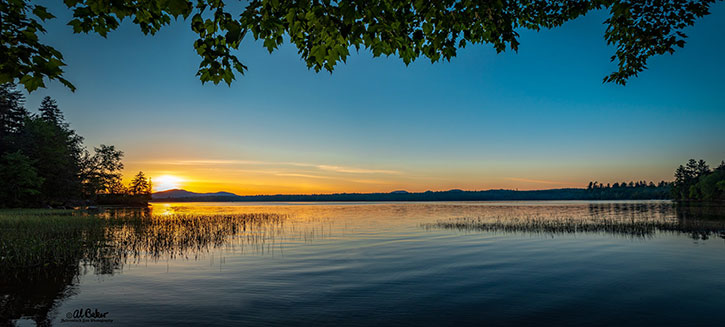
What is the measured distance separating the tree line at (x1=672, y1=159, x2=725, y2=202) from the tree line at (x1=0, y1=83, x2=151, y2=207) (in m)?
172

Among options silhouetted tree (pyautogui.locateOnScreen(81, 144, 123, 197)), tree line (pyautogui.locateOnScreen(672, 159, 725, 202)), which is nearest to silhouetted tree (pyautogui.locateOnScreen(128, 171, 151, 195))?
silhouetted tree (pyautogui.locateOnScreen(81, 144, 123, 197))

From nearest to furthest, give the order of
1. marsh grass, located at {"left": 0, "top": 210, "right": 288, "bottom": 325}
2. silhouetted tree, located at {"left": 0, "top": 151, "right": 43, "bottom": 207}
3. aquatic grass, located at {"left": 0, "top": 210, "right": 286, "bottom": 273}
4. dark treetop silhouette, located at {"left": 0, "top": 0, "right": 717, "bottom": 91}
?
dark treetop silhouette, located at {"left": 0, "top": 0, "right": 717, "bottom": 91} < marsh grass, located at {"left": 0, "top": 210, "right": 288, "bottom": 325} < aquatic grass, located at {"left": 0, "top": 210, "right": 286, "bottom": 273} < silhouetted tree, located at {"left": 0, "top": 151, "right": 43, "bottom": 207}

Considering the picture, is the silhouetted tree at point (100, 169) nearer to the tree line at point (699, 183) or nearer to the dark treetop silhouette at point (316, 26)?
the dark treetop silhouette at point (316, 26)

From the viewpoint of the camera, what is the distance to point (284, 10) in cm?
618

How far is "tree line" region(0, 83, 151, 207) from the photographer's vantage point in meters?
54.5

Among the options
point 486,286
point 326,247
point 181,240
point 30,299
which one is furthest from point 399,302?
point 181,240

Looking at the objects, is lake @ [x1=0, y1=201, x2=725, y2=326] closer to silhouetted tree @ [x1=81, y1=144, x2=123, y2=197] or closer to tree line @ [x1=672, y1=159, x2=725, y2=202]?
silhouetted tree @ [x1=81, y1=144, x2=123, y2=197]

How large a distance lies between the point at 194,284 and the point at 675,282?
18.8 metres

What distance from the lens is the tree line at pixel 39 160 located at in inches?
2146

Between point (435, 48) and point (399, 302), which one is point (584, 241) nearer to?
point (399, 302)

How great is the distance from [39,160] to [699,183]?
606 feet

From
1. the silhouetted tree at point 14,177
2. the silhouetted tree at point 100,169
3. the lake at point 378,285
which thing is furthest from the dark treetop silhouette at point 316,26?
the silhouetted tree at point 100,169

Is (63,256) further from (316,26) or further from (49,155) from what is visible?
(49,155)

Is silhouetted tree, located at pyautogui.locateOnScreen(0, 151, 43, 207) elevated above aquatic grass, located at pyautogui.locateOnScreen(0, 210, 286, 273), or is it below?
above
